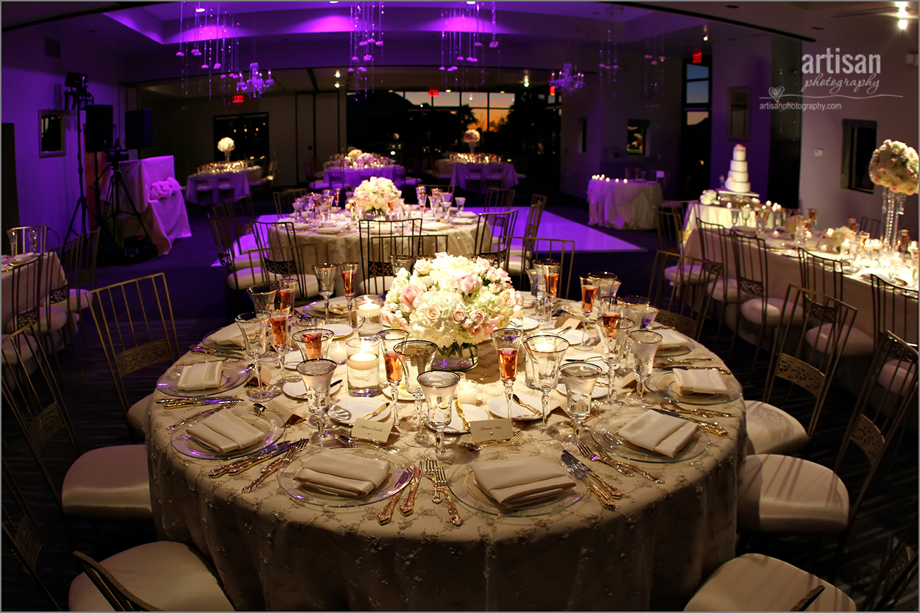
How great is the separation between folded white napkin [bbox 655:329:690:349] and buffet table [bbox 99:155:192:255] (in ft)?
28.0

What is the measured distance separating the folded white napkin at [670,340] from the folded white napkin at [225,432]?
4.90 feet

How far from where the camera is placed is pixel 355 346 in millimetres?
2080

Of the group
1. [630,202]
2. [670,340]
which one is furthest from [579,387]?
[630,202]

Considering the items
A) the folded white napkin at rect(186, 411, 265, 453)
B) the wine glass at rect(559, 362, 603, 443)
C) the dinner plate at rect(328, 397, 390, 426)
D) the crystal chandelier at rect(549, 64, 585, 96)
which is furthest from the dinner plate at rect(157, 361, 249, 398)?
the crystal chandelier at rect(549, 64, 585, 96)

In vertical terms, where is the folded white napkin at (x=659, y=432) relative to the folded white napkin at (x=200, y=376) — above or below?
below

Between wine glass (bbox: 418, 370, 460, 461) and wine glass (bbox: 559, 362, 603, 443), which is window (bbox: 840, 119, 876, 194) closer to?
wine glass (bbox: 559, 362, 603, 443)

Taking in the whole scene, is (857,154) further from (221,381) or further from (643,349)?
(221,381)

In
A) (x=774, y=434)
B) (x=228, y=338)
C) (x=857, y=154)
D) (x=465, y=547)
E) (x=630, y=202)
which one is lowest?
(x=774, y=434)

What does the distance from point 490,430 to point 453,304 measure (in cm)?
55

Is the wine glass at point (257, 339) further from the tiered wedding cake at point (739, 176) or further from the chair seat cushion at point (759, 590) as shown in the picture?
the tiered wedding cake at point (739, 176)

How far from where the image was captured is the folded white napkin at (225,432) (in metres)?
1.72

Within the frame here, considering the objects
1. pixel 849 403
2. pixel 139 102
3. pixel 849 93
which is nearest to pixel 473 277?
pixel 849 403

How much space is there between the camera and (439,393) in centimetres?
159

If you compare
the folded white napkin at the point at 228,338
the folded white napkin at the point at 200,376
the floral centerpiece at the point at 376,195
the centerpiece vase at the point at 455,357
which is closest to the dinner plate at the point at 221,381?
the folded white napkin at the point at 200,376
